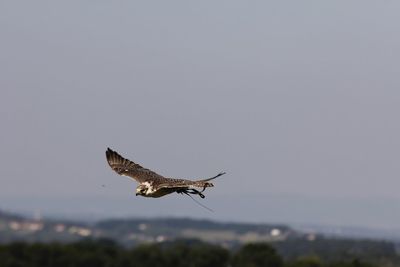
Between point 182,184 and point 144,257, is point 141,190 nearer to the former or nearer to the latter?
point 182,184

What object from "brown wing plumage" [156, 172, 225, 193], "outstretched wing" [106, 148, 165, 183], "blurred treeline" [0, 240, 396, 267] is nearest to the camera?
"brown wing plumage" [156, 172, 225, 193]

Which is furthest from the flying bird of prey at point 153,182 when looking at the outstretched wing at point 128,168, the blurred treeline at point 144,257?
the blurred treeline at point 144,257

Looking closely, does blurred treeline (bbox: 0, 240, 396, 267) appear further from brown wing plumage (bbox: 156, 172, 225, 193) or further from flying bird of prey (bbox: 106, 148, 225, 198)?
brown wing plumage (bbox: 156, 172, 225, 193)

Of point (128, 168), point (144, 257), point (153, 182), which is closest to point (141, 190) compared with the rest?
point (153, 182)

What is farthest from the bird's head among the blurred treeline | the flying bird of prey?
the blurred treeline

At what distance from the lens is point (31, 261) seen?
134m

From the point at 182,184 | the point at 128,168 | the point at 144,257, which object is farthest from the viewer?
the point at 144,257

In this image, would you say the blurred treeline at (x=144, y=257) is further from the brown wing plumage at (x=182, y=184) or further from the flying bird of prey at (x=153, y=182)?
the brown wing plumage at (x=182, y=184)

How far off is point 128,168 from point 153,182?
16.5 feet

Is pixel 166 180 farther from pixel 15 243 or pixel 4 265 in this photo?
pixel 15 243

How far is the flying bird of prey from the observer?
2295cm

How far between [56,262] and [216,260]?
19519mm

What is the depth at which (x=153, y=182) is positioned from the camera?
25.2m

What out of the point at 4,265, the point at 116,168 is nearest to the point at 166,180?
the point at 116,168
